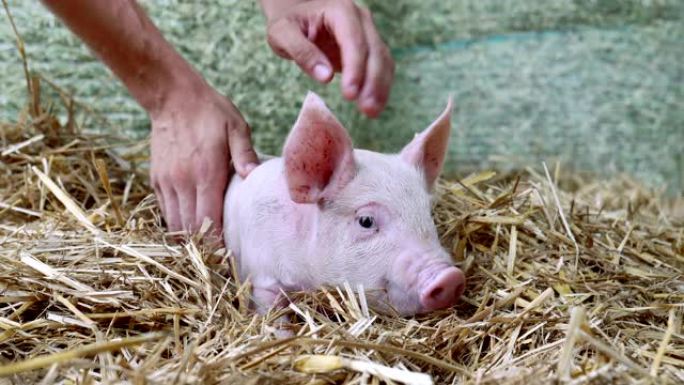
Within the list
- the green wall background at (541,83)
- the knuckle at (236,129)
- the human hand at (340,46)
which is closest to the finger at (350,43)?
the human hand at (340,46)

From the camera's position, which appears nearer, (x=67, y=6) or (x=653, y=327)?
(x=653, y=327)

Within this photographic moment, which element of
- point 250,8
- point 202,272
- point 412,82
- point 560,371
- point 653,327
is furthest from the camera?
point 412,82

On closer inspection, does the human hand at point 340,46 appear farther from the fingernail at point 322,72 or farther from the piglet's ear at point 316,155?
the piglet's ear at point 316,155

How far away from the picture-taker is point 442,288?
5.89ft

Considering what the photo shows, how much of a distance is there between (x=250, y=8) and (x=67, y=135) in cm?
112

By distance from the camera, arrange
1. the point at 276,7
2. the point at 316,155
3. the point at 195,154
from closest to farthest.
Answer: the point at 316,155
the point at 195,154
the point at 276,7

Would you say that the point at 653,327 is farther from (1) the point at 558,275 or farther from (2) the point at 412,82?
(2) the point at 412,82

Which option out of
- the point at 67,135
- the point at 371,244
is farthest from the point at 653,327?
the point at 67,135

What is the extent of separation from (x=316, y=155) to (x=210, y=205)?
56 cm

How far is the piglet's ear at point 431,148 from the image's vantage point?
213 cm

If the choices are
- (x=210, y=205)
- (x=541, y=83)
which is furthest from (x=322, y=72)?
(x=541, y=83)

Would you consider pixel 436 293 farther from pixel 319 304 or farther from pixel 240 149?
pixel 240 149

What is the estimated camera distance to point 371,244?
1944mm

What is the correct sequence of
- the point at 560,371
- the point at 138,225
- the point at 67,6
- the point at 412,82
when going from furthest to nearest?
the point at 412,82
the point at 138,225
the point at 67,6
the point at 560,371
